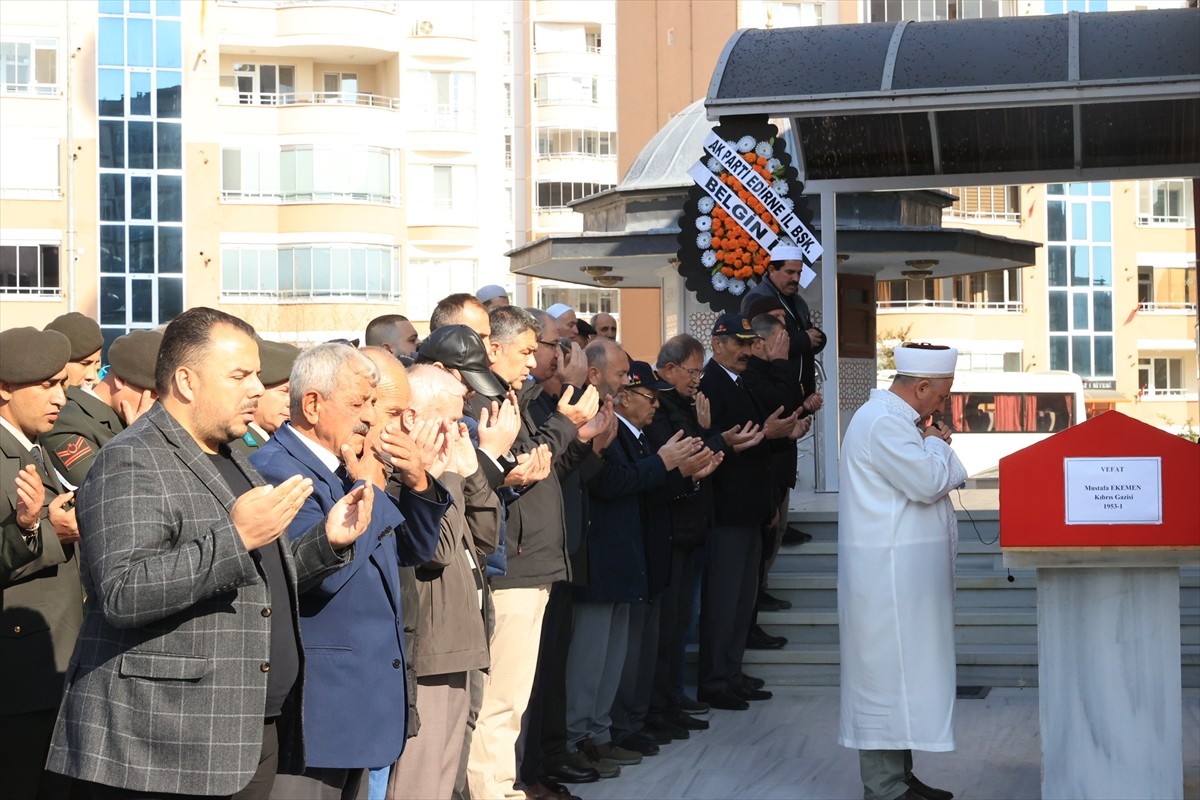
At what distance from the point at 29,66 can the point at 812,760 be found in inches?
1853

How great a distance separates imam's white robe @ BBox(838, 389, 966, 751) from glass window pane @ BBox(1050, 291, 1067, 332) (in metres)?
55.9

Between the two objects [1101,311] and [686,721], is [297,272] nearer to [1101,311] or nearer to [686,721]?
[1101,311]

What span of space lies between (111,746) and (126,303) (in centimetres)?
4916

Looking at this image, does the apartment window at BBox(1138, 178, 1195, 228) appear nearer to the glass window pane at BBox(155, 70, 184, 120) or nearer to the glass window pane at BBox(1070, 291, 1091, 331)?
the glass window pane at BBox(1070, 291, 1091, 331)

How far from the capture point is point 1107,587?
7.62 metres

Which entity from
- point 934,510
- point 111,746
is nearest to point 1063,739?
point 934,510

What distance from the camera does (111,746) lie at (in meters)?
4.39

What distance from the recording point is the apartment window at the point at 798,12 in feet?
174

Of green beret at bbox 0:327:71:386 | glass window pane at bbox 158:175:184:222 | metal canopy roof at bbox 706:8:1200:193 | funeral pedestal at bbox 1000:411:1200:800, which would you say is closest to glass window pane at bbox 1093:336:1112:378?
glass window pane at bbox 158:175:184:222

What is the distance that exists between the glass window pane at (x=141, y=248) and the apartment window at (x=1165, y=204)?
1369 inches

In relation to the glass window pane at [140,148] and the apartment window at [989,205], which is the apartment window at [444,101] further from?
the apartment window at [989,205]

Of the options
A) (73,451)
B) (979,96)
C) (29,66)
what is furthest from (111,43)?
(73,451)

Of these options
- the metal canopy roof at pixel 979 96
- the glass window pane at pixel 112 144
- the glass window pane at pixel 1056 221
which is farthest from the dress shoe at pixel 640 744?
the glass window pane at pixel 1056 221

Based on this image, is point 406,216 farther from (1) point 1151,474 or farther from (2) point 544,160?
(1) point 1151,474
